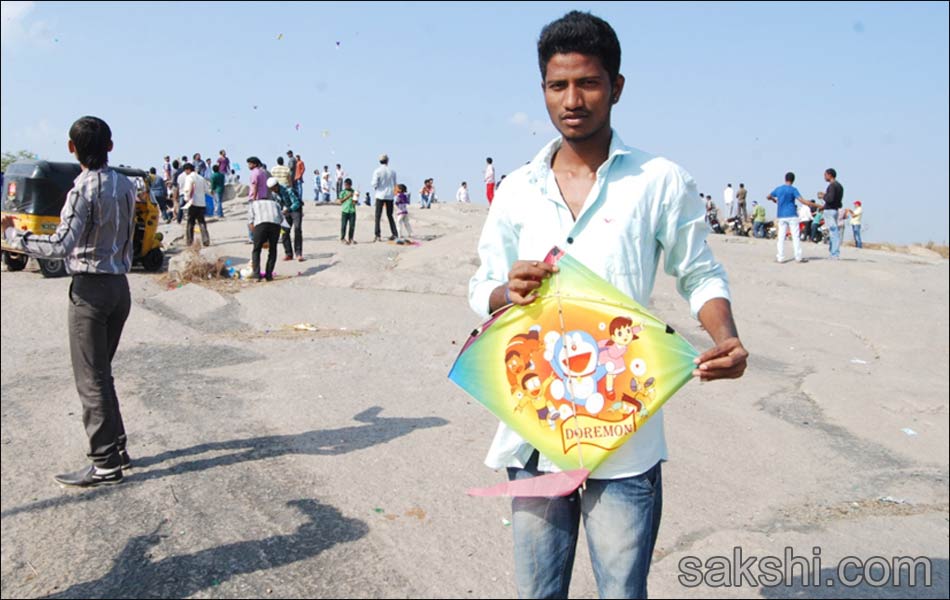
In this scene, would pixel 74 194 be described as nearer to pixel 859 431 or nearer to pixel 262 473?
pixel 262 473

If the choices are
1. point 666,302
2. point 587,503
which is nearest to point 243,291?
point 666,302

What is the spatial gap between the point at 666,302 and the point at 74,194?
952cm

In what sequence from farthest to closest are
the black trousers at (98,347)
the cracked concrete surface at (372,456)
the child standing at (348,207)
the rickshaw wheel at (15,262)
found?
the child standing at (348,207) < the rickshaw wheel at (15,262) < the black trousers at (98,347) < the cracked concrete surface at (372,456)

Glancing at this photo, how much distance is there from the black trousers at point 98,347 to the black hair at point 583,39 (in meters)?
3.72

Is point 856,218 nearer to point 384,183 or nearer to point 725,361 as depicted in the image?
point 384,183

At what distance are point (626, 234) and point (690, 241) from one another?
20 cm

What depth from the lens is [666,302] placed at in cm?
1254

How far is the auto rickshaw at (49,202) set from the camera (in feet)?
33.6

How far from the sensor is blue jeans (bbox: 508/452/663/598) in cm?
226

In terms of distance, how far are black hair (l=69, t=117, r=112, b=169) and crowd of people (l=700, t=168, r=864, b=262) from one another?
13203 millimetres

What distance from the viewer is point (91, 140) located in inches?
189

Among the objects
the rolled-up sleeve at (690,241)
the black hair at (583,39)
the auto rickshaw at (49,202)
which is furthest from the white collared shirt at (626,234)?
the auto rickshaw at (49,202)

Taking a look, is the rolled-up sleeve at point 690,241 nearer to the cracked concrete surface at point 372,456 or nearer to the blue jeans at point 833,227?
the cracked concrete surface at point 372,456

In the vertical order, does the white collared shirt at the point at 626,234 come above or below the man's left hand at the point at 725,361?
above
